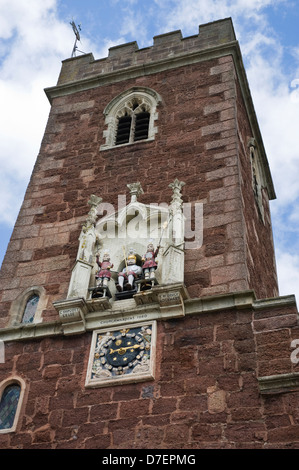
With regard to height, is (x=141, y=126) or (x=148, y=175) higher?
(x=141, y=126)

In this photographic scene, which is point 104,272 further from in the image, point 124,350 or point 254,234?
point 254,234

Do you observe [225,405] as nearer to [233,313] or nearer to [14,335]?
[233,313]

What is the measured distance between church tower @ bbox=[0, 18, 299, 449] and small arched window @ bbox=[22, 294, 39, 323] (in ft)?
0.08

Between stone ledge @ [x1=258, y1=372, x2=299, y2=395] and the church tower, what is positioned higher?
the church tower

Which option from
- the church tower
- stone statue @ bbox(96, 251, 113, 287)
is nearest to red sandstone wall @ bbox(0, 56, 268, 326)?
the church tower

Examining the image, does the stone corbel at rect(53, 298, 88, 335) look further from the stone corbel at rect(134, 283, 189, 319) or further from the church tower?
the stone corbel at rect(134, 283, 189, 319)

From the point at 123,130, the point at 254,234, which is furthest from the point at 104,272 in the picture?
the point at 123,130

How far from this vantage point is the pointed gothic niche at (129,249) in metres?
11.1

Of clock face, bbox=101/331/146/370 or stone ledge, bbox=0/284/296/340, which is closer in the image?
clock face, bbox=101/331/146/370

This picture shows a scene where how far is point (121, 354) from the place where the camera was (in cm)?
1001

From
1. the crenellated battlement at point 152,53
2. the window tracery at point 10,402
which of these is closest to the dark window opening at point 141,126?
the crenellated battlement at point 152,53

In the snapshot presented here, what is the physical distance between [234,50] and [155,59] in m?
1.97

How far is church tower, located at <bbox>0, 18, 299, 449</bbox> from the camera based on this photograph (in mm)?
9195

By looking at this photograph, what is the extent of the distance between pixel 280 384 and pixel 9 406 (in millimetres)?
3984
